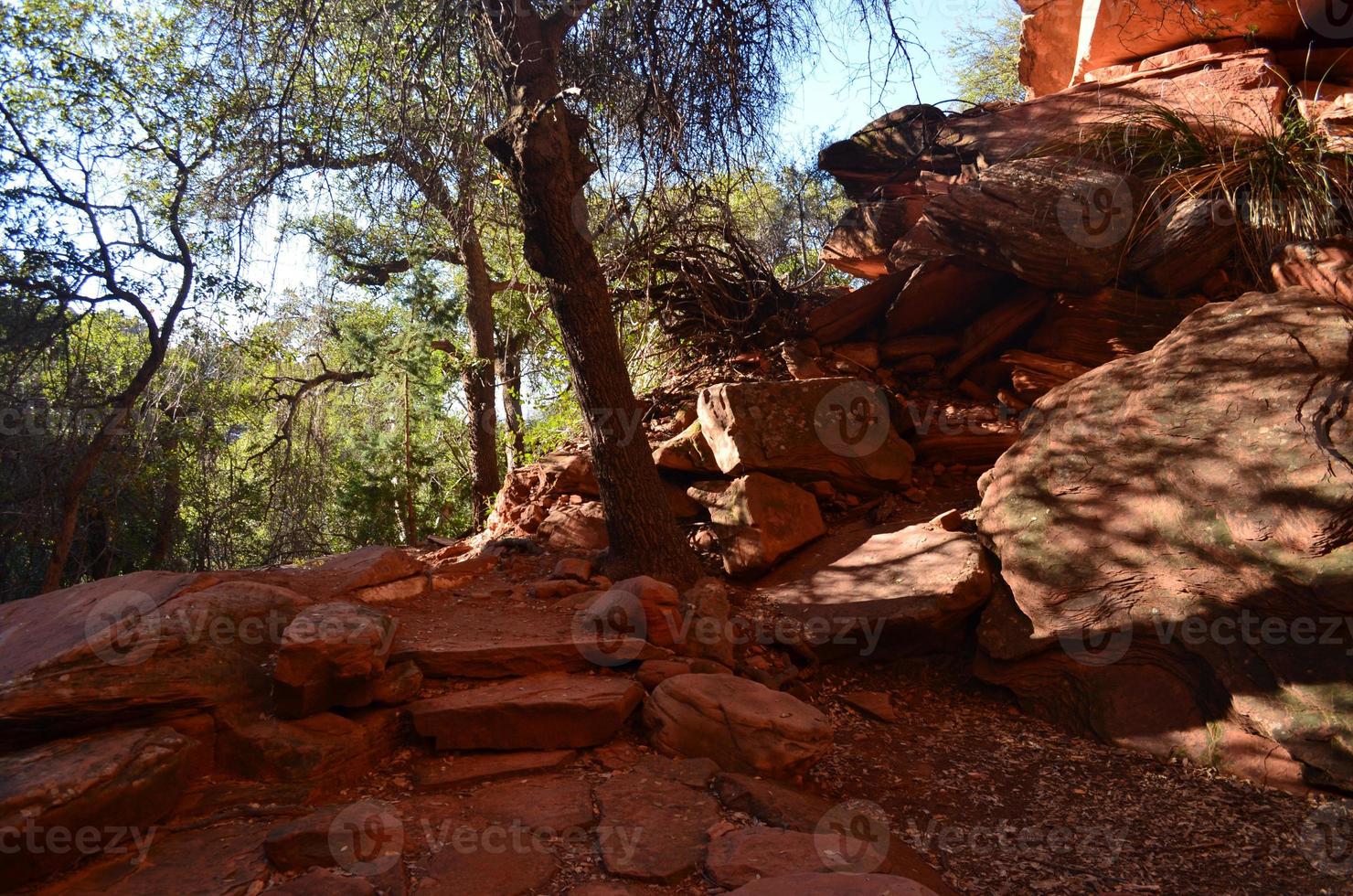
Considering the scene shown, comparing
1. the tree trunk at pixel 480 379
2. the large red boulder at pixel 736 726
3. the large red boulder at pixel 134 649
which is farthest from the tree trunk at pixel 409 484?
the large red boulder at pixel 736 726

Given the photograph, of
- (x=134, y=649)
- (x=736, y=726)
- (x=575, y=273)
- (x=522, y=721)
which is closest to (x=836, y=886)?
(x=736, y=726)

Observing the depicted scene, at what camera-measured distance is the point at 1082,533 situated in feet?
13.0

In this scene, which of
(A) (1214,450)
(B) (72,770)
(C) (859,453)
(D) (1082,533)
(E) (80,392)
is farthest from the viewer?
(E) (80,392)

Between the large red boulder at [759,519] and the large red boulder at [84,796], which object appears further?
the large red boulder at [759,519]

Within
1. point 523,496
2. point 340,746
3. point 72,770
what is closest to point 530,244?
point 523,496

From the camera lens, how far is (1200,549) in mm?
3564

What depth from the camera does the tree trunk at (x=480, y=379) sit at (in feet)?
32.0

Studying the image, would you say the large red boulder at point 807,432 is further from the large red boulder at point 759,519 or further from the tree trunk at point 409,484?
the tree trunk at point 409,484

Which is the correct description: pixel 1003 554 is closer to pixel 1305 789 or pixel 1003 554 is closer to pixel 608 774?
pixel 1305 789

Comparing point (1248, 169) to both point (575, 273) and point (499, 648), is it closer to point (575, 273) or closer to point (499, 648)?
point (575, 273)

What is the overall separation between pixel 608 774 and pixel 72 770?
1740 mm

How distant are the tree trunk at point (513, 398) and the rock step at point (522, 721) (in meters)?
3.37

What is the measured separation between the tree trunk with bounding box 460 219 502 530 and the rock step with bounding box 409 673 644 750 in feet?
20.0

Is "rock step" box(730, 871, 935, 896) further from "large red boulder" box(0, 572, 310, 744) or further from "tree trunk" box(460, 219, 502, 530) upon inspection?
"tree trunk" box(460, 219, 502, 530)
